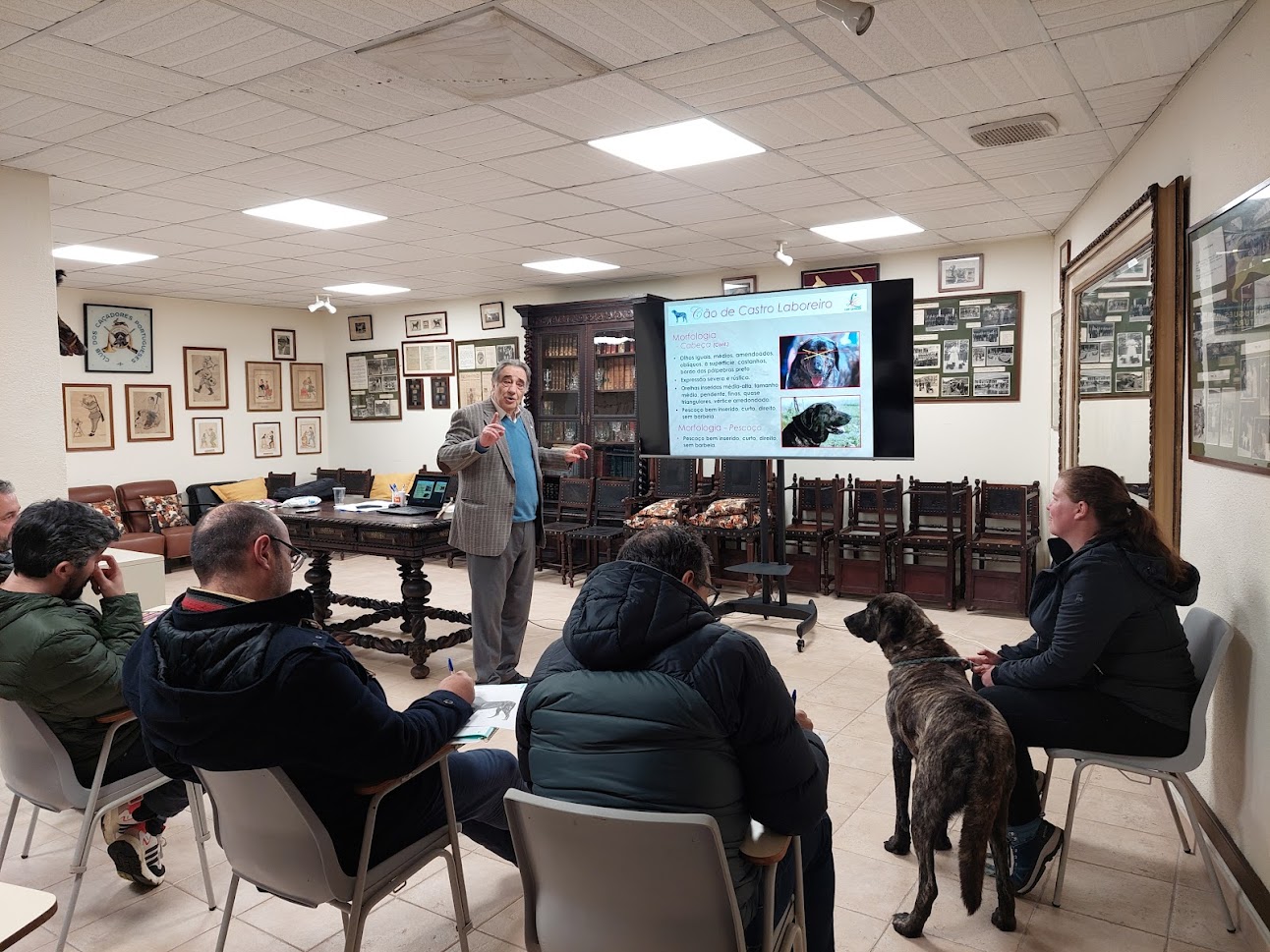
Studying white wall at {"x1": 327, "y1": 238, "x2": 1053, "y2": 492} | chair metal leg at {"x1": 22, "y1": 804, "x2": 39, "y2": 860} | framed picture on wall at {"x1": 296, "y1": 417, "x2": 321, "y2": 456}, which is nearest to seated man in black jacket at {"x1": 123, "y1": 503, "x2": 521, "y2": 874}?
chair metal leg at {"x1": 22, "y1": 804, "x2": 39, "y2": 860}

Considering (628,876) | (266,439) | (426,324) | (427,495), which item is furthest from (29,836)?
(266,439)

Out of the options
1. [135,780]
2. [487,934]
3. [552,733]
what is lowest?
[487,934]

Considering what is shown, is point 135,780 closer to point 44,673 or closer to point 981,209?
point 44,673

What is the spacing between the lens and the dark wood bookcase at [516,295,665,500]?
8078mm

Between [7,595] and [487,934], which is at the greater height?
[7,595]

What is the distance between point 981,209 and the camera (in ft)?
17.9

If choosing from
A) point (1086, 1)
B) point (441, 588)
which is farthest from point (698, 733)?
point (441, 588)

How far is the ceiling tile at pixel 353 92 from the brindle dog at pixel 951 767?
2.65 m

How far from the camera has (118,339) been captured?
334 inches

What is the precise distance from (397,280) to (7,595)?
612 cm

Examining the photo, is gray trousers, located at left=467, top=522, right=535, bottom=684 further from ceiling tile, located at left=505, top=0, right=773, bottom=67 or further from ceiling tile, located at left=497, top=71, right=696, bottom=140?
ceiling tile, located at left=505, top=0, right=773, bottom=67

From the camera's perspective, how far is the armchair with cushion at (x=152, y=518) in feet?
27.3

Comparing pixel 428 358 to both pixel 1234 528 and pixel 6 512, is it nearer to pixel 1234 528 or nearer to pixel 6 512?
pixel 6 512

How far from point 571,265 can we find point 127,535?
493 centimetres
